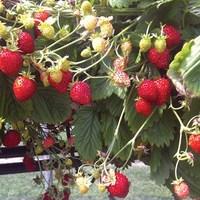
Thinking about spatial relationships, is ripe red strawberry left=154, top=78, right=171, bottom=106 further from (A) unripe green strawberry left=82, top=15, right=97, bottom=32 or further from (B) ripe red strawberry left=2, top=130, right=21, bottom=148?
(B) ripe red strawberry left=2, top=130, right=21, bottom=148

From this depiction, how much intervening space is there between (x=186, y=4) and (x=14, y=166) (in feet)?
2.64

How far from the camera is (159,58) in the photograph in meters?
0.83

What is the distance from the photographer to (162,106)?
2.81 feet

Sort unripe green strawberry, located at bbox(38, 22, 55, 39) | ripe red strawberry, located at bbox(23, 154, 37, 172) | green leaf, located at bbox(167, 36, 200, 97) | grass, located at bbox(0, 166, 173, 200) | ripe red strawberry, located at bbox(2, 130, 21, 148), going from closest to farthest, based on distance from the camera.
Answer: green leaf, located at bbox(167, 36, 200, 97)
unripe green strawberry, located at bbox(38, 22, 55, 39)
ripe red strawberry, located at bbox(2, 130, 21, 148)
ripe red strawberry, located at bbox(23, 154, 37, 172)
grass, located at bbox(0, 166, 173, 200)

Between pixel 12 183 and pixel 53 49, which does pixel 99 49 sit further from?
pixel 12 183

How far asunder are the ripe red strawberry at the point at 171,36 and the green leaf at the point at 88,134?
0.66 ft

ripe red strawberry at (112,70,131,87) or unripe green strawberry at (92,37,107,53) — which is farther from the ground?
unripe green strawberry at (92,37,107,53)

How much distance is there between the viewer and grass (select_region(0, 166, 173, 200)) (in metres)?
3.51

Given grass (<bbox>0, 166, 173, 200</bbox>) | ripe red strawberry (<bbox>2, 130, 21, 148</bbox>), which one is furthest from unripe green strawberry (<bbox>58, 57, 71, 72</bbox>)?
grass (<bbox>0, 166, 173, 200</bbox>)

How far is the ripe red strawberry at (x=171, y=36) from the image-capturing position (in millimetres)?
836

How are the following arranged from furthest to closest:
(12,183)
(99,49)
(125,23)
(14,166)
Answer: (12,183), (14,166), (125,23), (99,49)

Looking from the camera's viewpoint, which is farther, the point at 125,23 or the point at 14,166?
the point at 14,166

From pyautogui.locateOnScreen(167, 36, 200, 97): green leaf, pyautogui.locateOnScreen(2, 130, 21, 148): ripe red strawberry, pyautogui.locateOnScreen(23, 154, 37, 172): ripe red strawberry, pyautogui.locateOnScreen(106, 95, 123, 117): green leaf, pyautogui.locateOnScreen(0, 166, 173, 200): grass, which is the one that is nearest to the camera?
pyautogui.locateOnScreen(167, 36, 200, 97): green leaf

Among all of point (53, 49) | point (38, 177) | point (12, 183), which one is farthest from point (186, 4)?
point (12, 183)
